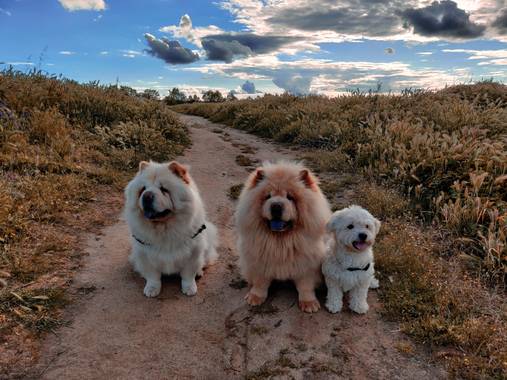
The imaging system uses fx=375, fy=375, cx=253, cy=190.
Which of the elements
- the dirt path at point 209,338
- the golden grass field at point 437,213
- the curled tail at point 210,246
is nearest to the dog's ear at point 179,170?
the curled tail at point 210,246

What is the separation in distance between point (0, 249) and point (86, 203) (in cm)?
200

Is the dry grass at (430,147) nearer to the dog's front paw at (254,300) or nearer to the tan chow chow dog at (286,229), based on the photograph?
the tan chow chow dog at (286,229)

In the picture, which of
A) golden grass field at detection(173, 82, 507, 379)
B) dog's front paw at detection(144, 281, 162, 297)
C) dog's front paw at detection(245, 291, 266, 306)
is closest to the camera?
golden grass field at detection(173, 82, 507, 379)

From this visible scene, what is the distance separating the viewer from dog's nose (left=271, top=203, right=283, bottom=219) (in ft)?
11.5

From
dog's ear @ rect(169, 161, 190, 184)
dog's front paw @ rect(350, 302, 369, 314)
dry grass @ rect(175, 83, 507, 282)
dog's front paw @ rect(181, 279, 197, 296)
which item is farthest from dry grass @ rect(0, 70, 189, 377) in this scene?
dry grass @ rect(175, 83, 507, 282)

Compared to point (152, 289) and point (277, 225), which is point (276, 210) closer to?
point (277, 225)

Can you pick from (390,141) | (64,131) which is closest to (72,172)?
(64,131)

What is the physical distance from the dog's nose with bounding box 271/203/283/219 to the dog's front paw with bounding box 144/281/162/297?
1.56 meters

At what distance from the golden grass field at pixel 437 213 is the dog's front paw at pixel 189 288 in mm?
2025

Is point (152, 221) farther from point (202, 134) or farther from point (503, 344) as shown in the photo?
point (202, 134)

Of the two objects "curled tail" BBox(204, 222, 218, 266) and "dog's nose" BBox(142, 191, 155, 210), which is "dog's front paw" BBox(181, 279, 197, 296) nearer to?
"curled tail" BBox(204, 222, 218, 266)

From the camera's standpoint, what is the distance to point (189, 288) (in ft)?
13.6

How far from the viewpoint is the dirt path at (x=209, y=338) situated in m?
3.03

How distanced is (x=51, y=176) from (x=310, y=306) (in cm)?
507
